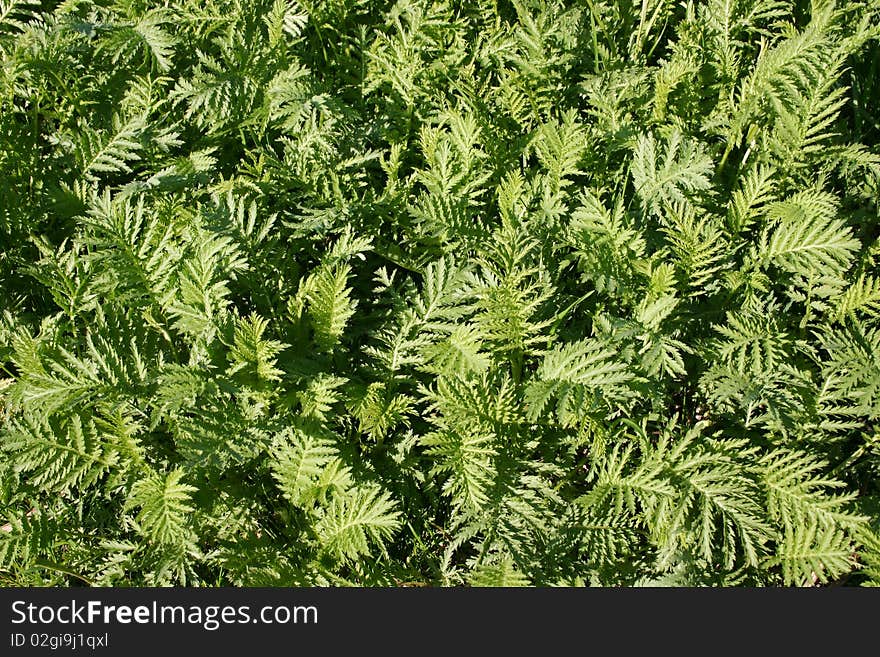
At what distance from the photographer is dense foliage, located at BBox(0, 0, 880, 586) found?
240 centimetres

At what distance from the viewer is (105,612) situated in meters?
2.42

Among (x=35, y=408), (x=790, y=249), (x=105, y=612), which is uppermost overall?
(x=790, y=249)

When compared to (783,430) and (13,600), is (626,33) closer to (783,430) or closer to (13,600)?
(783,430)

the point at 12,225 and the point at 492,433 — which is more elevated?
the point at 12,225

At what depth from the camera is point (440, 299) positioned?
8.67ft

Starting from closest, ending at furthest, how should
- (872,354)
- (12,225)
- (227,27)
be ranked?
1. (872,354)
2. (12,225)
3. (227,27)

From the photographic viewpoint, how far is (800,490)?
234cm

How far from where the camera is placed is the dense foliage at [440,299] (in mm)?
2396

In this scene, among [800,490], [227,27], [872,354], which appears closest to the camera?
[800,490]

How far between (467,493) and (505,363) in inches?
19.8

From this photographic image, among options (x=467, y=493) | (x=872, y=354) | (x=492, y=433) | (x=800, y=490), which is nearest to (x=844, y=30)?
(x=872, y=354)

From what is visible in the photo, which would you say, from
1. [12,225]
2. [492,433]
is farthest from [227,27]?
[492,433]

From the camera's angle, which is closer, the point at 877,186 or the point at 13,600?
the point at 13,600

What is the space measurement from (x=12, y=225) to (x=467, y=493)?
1.91 metres
